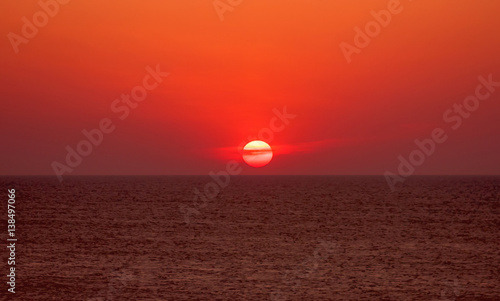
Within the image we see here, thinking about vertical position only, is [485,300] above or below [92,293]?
below

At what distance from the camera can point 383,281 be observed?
4381cm

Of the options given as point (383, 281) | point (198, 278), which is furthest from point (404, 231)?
point (198, 278)

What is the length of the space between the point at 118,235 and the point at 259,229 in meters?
18.6

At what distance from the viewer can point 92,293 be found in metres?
39.2

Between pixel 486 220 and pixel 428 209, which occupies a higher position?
pixel 428 209

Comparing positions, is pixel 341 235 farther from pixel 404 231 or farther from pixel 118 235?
pixel 118 235

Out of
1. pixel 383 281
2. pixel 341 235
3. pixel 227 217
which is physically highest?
pixel 227 217

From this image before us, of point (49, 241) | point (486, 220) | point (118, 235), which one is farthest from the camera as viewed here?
point (486, 220)

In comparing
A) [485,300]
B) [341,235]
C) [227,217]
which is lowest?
[485,300]

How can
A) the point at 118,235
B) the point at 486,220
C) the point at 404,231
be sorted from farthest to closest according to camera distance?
the point at 486,220
the point at 404,231
the point at 118,235

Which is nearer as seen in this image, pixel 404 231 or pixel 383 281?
pixel 383 281

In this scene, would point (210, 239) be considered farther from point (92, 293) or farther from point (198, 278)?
point (92, 293)

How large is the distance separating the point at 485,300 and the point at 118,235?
4523cm

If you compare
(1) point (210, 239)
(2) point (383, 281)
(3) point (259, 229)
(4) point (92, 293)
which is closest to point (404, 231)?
(3) point (259, 229)
